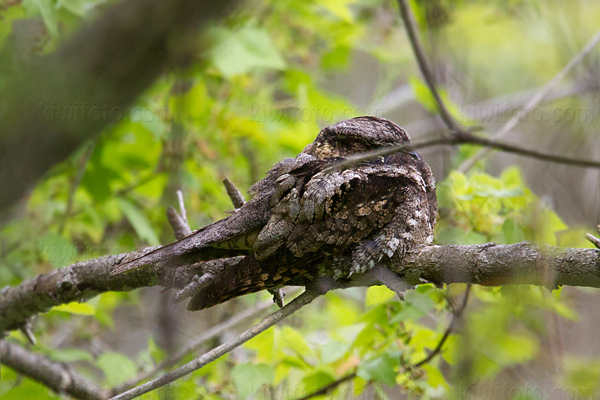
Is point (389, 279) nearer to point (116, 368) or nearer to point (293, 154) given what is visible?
point (293, 154)

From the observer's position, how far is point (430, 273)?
1845 mm

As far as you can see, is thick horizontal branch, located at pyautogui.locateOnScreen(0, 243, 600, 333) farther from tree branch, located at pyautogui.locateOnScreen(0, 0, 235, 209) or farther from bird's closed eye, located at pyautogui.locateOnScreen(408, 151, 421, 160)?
tree branch, located at pyautogui.locateOnScreen(0, 0, 235, 209)

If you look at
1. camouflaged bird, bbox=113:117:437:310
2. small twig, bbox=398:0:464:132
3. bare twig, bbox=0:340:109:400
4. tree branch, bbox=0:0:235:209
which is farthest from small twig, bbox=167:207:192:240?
small twig, bbox=398:0:464:132

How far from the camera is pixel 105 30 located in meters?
1.30

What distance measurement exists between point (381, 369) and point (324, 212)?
0.91 meters

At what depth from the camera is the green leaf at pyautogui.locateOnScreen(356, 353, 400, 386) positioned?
238 centimetres

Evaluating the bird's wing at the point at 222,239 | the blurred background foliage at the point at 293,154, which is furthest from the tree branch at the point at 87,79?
the bird's wing at the point at 222,239

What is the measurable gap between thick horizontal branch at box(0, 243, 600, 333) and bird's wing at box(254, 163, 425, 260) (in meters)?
0.20

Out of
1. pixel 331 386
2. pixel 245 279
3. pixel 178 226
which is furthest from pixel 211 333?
pixel 245 279

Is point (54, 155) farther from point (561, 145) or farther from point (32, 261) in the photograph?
point (32, 261)

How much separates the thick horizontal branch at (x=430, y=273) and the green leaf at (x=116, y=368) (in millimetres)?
440

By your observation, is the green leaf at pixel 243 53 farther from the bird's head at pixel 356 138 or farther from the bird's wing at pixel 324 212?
the bird's wing at pixel 324 212

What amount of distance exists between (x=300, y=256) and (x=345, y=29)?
11.4 feet

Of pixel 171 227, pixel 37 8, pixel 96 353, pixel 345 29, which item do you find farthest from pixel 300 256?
pixel 345 29
